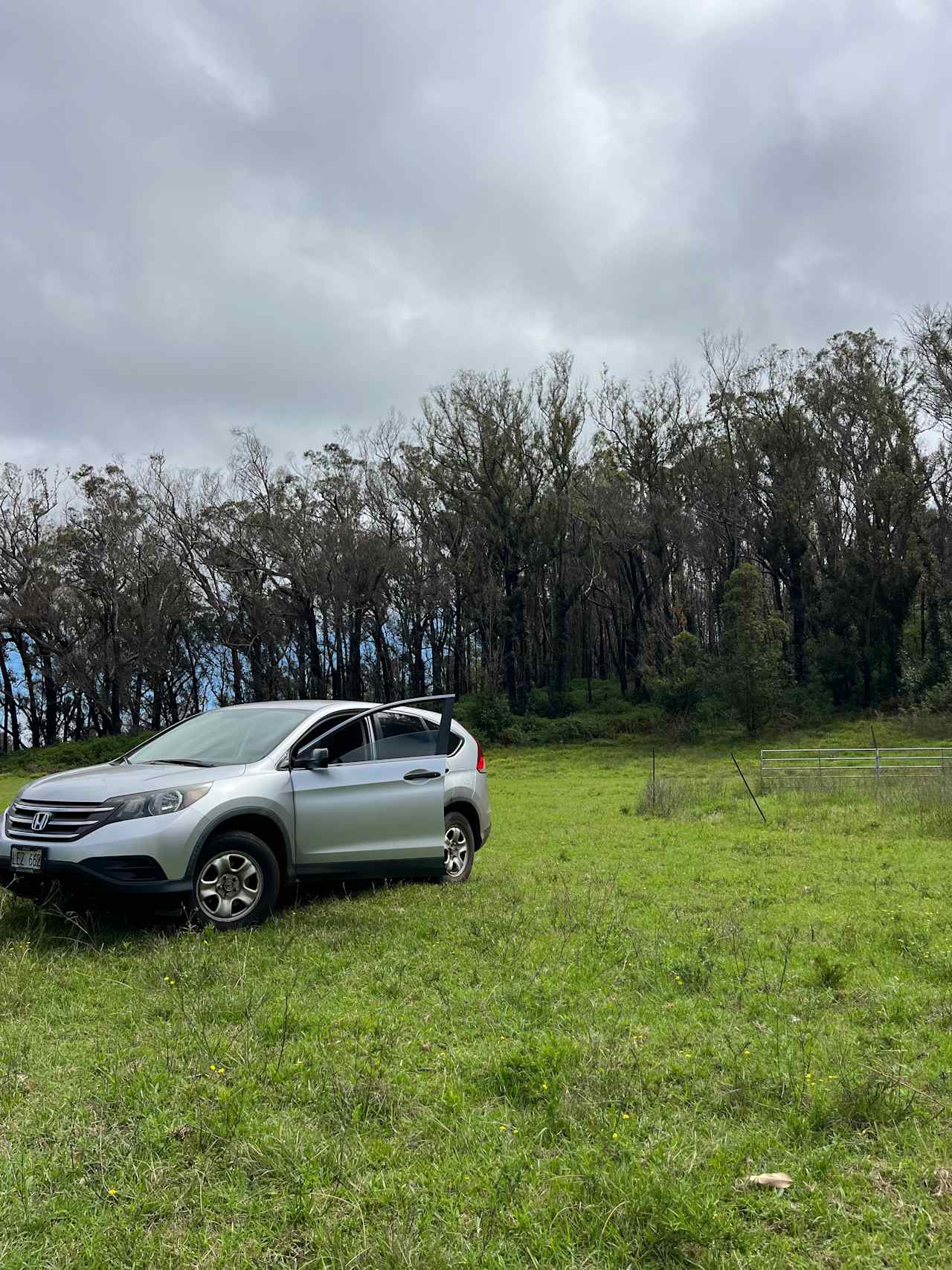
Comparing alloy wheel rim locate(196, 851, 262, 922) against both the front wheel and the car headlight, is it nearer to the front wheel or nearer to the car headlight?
the car headlight

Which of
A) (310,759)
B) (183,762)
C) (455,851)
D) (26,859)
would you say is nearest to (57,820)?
(26,859)

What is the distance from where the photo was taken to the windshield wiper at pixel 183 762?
716 centimetres

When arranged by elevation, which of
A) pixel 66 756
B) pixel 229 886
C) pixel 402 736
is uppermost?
pixel 402 736

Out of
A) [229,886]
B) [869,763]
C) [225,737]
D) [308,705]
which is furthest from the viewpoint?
[869,763]

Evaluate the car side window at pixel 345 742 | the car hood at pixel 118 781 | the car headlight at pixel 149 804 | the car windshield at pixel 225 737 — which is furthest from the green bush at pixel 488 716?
the car headlight at pixel 149 804

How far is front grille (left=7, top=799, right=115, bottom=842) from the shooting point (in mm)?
6238

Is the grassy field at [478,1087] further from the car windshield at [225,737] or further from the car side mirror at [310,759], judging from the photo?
the car windshield at [225,737]

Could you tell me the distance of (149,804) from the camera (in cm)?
632

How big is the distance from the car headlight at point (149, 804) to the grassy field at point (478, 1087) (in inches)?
34.4

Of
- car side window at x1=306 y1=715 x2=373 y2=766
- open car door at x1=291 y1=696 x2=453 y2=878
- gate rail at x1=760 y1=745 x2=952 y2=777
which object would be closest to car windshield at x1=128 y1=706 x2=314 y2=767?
car side window at x1=306 y1=715 x2=373 y2=766

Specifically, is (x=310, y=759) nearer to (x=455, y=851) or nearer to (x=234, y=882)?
(x=234, y=882)

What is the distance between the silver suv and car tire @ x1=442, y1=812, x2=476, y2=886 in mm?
15

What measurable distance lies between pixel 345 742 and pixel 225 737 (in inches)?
41.5

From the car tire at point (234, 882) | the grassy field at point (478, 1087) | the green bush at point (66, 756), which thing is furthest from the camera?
the green bush at point (66, 756)
